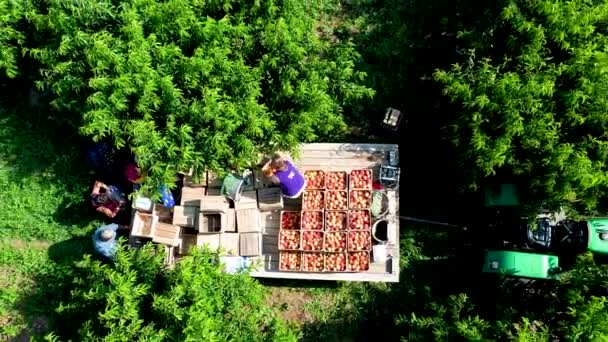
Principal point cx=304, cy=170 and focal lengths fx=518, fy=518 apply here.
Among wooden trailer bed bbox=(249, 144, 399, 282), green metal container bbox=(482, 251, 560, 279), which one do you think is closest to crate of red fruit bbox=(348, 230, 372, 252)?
wooden trailer bed bbox=(249, 144, 399, 282)

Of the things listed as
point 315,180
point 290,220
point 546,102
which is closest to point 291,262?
point 290,220

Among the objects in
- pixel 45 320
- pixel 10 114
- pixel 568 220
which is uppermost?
pixel 10 114

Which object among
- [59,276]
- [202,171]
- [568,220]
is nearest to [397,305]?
[568,220]

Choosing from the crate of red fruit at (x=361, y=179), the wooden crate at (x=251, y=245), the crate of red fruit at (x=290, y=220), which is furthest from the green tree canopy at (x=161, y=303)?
the crate of red fruit at (x=361, y=179)

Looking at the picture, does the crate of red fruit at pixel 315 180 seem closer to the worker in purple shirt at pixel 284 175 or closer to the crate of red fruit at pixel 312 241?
the worker in purple shirt at pixel 284 175

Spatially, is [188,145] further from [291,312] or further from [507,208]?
[507,208]

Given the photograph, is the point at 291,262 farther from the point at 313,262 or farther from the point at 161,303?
the point at 161,303

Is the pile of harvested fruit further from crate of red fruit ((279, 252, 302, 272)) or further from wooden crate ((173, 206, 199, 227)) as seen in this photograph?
wooden crate ((173, 206, 199, 227))
